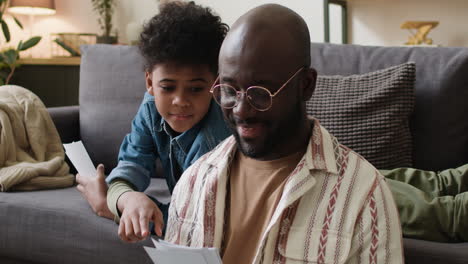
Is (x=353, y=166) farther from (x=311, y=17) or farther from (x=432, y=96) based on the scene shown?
(x=311, y=17)

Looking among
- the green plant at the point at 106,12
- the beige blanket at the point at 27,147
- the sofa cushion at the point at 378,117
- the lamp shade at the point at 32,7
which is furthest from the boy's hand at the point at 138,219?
the lamp shade at the point at 32,7

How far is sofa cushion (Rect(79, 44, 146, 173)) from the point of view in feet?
6.85

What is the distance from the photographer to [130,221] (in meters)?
1.12

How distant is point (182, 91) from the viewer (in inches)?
51.8

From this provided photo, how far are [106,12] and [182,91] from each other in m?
2.62

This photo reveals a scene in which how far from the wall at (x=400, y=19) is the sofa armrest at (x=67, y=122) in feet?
5.37

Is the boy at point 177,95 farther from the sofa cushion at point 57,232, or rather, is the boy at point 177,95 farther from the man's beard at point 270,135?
the man's beard at point 270,135

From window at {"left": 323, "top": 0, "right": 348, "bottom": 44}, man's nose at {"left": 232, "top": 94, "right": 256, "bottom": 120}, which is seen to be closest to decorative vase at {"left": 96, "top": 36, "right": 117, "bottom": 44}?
window at {"left": 323, "top": 0, "right": 348, "bottom": 44}

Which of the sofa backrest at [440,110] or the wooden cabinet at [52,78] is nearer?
the sofa backrest at [440,110]

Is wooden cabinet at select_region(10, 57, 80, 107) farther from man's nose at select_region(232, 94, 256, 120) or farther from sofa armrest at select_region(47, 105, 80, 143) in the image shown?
man's nose at select_region(232, 94, 256, 120)

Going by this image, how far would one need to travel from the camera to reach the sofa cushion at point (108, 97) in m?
2.09

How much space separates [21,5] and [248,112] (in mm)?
3249

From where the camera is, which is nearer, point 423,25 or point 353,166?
point 353,166

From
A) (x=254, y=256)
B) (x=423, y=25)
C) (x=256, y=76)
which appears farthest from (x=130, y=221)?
(x=423, y=25)
